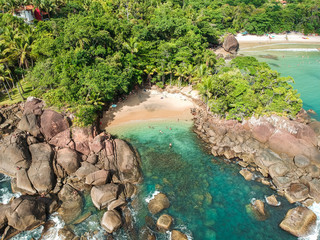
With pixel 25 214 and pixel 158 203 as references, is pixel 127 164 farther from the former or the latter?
pixel 25 214

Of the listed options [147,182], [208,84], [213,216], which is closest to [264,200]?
[213,216]

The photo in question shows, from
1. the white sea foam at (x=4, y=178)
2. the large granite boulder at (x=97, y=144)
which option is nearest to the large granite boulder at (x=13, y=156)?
the white sea foam at (x=4, y=178)

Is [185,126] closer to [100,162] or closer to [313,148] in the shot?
[100,162]

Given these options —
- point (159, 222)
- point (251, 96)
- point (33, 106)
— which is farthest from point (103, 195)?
point (251, 96)

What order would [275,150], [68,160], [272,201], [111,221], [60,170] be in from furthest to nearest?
[275,150] → [68,160] → [60,170] → [272,201] → [111,221]

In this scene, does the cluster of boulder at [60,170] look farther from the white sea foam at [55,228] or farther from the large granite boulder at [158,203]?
the large granite boulder at [158,203]

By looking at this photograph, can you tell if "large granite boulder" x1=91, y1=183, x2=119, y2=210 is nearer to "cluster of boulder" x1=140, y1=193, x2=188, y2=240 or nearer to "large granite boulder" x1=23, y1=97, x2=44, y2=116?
"cluster of boulder" x1=140, y1=193, x2=188, y2=240

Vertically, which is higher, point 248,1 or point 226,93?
point 248,1
